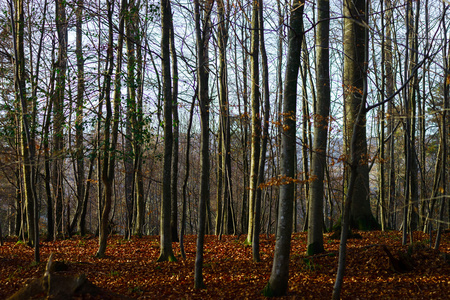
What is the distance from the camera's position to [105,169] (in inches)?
350

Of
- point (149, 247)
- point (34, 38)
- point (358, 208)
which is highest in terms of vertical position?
point (34, 38)

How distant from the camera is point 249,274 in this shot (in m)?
6.90

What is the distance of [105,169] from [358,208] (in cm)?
805

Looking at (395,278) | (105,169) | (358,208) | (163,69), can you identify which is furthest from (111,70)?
(358,208)

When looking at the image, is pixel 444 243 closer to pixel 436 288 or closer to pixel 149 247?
pixel 436 288

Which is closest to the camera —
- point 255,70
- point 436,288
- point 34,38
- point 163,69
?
point 436,288

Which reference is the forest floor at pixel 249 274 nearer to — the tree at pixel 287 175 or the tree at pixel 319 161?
the tree at pixel 287 175

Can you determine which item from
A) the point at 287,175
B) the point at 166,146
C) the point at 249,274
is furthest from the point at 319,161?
the point at 166,146

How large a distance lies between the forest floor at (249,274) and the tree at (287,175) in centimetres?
35

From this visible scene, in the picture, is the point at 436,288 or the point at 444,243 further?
the point at 444,243

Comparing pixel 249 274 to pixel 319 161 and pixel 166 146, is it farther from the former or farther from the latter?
pixel 166 146

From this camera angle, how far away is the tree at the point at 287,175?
5.22m

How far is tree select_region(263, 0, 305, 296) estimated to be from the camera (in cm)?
522

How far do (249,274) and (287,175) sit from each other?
271 cm
